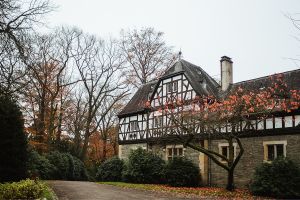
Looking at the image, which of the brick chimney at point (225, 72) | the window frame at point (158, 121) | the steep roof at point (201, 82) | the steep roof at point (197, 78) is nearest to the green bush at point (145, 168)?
the window frame at point (158, 121)

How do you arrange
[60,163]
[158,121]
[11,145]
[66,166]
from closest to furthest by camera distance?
[11,145] < [158,121] < [60,163] < [66,166]

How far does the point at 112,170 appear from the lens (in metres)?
27.9

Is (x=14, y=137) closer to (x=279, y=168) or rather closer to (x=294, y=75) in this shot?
(x=279, y=168)

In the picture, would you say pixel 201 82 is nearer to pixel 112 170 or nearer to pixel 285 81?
pixel 285 81

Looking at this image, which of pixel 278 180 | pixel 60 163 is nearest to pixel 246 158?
pixel 278 180

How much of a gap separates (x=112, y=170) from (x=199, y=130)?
8.51 m

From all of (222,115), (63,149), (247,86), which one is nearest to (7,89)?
(222,115)

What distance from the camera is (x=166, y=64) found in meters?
38.3

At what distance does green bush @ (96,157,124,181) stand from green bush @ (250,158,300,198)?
12.4 meters

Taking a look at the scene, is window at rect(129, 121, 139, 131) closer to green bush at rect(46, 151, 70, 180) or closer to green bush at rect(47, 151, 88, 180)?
green bush at rect(47, 151, 88, 180)

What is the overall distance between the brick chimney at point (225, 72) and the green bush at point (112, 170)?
10494mm

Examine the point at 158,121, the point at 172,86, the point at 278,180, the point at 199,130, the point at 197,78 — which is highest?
the point at 197,78

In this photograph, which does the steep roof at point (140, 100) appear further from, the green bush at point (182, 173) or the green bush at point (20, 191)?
the green bush at point (20, 191)

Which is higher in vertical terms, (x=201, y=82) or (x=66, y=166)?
(x=201, y=82)
